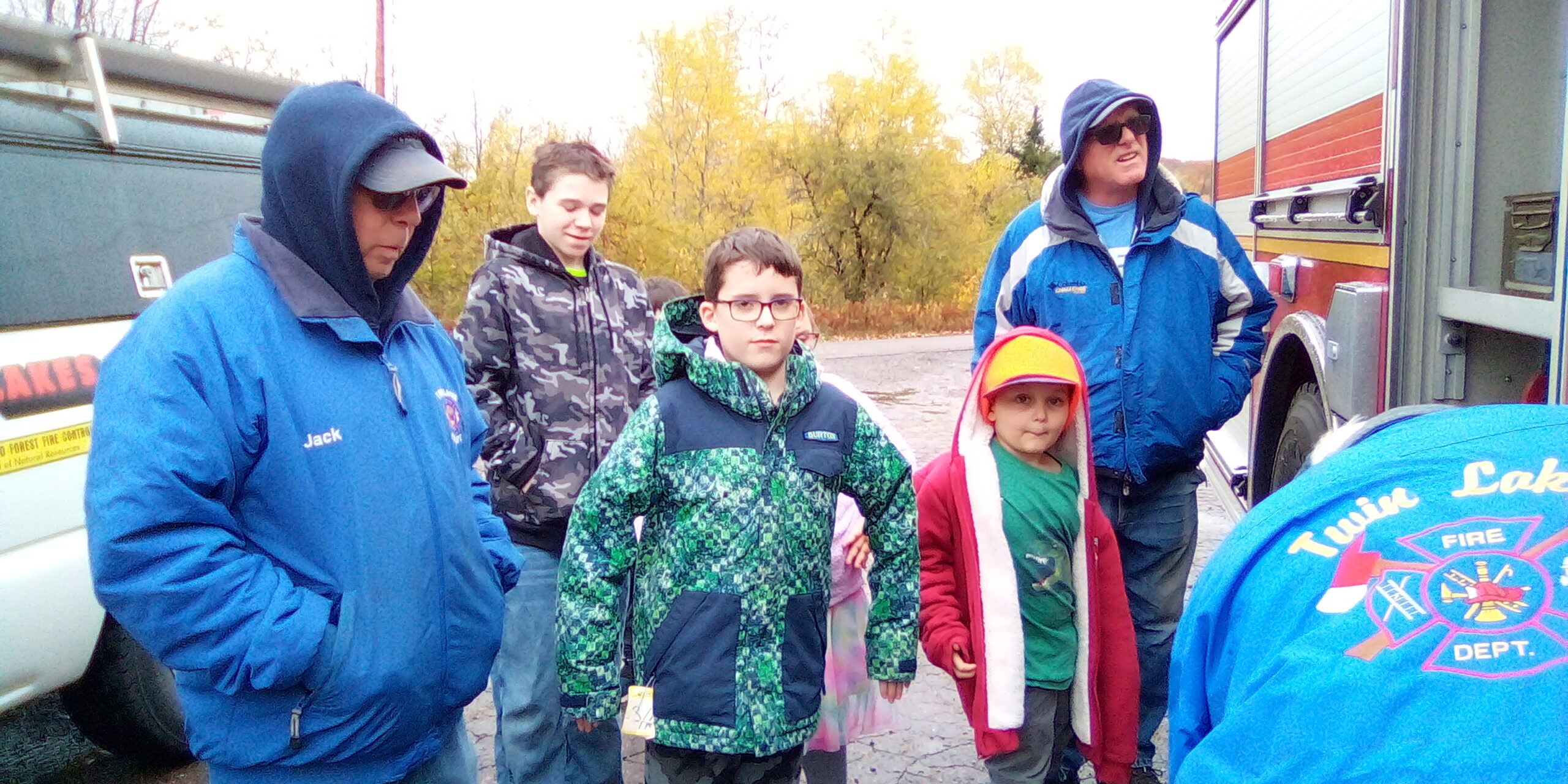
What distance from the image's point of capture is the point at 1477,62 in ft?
8.41

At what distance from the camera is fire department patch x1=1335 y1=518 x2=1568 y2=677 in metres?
1.02

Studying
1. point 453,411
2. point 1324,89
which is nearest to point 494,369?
point 453,411

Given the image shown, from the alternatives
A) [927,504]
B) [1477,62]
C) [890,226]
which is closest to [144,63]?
[927,504]

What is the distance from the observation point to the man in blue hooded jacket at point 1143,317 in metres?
3.03

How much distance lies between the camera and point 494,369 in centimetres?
286

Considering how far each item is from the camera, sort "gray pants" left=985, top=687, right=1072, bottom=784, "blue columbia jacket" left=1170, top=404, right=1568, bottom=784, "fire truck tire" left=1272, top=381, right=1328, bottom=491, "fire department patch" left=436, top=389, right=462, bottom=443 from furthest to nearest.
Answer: "fire truck tire" left=1272, top=381, right=1328, bottom=491 → "gray pants" left=985, top=687, right=1072, bottom=784 → "fire department patch" left=436, top=389, right=462, bottom=443 → "blue columbia jacket" left=1170, top=404, right=1568, bottom=784

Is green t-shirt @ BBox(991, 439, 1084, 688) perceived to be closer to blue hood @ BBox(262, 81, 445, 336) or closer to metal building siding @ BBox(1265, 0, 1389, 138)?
metal building siding @ BBox(1265, 0, 1389, 138)

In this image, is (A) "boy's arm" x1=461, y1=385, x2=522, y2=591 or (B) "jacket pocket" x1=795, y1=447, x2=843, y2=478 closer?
(A) "boy's arm" x1=461, y1=385, x2=522, y2=591

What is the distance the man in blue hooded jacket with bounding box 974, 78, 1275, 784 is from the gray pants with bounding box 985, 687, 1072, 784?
1.80 ft

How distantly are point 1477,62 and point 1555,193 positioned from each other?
1.38 ft

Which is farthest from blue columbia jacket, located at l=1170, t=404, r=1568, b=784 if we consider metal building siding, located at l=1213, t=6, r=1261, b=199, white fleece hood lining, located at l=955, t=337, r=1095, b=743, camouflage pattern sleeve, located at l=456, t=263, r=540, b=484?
metal building siding, located at l=1213, t=6, r=1261, b=199

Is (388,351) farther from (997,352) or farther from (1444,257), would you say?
(1444,257)

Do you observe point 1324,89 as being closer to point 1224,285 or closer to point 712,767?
point 1224,285

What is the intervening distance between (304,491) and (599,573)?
66 centimetres
